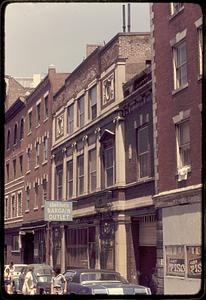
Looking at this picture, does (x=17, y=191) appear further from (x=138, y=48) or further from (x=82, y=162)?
(x=138, y=48)

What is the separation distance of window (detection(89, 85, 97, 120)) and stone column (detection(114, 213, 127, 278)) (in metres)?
6.89

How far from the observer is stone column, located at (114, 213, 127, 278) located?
2173 centimetres

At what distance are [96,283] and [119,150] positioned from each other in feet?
38.5

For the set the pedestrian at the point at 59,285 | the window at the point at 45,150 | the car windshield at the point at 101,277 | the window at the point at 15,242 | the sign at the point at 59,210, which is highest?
the window at the point at 45,150

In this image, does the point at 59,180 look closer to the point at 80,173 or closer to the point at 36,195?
the point at 80,173

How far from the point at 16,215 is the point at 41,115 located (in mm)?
9633

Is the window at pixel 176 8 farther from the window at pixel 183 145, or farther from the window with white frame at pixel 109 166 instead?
the window with white frame at pixel 109 166

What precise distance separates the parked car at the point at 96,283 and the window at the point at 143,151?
7.66m

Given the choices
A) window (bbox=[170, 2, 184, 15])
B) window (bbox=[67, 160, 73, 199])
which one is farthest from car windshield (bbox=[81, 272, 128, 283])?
window (bbox=[67, 160, 73, 199])

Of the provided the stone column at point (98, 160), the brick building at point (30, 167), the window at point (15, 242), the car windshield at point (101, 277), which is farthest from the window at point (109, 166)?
the window at point (15, 242)

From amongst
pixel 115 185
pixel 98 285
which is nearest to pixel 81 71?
pixel 115 185

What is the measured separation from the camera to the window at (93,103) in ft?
88.5

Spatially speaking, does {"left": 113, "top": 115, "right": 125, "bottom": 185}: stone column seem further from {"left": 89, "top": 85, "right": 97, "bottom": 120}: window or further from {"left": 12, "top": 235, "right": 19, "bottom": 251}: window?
{"left": 12, "top": 235, "right": 19, "bottom": 251}: window

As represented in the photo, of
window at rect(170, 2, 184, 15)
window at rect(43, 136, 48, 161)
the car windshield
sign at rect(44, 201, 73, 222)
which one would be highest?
window at rect(170, 2, 184, 15)
